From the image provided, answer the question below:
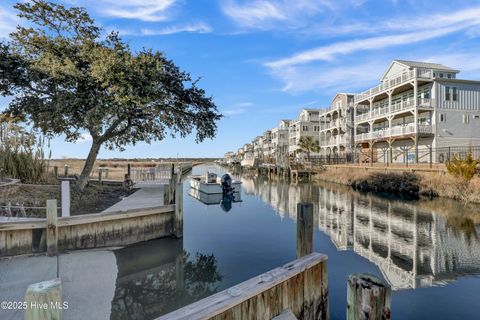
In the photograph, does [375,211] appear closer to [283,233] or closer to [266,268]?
[283,233]

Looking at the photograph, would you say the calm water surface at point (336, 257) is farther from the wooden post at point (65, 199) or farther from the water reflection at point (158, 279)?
the wooden post at point (65, 199)

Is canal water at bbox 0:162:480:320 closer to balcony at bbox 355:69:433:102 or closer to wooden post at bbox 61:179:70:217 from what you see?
wooden post at bbox 61:179:70:217

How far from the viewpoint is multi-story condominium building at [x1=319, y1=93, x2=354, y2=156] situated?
47.6 metres

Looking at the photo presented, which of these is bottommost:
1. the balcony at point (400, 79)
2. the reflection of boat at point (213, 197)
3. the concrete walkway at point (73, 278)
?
the reflection of boat at point (213, 197)

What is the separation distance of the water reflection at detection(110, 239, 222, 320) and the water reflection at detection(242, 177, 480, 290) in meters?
5.09

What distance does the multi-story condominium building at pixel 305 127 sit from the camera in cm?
6009

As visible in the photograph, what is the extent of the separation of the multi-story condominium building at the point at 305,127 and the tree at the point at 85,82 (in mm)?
46661

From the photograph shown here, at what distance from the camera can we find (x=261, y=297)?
13.0 ft

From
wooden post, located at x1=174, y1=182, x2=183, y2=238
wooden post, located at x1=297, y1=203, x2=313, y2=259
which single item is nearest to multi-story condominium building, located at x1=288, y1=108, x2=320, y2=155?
wooden post, located at x1=174, y1=182, x2=183, y2=238

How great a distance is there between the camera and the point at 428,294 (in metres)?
6.92

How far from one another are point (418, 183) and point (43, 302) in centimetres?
2609

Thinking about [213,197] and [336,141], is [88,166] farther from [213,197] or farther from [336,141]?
[336,141]

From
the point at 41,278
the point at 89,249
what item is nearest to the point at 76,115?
the point at 89,249

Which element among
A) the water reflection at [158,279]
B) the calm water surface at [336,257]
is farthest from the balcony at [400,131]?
the water reflection at [158,279]
